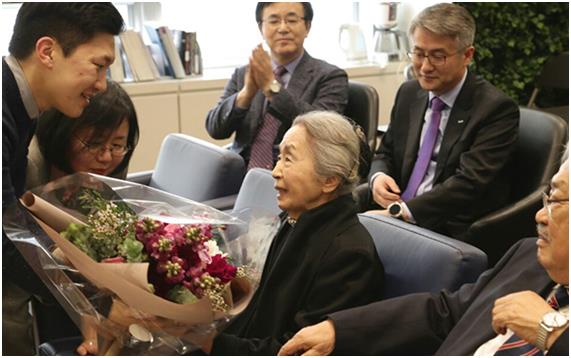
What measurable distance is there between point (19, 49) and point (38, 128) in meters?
0.48

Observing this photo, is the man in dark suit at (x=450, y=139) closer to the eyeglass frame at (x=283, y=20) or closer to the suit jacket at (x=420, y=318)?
the eyeglass frame at (x=283, y=20)

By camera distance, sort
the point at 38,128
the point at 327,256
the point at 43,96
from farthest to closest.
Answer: the point at 38,128, the point at 327,256, the point at 43,96

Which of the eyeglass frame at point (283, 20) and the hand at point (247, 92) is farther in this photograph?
the eyeglass frame at point (283, 20)

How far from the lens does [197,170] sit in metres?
3.66

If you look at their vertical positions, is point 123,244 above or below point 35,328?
above

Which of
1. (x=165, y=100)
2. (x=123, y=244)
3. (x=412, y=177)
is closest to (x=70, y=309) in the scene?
(x=123, y=244)

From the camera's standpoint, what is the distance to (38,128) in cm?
260

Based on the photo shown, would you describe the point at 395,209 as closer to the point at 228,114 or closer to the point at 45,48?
the point at 228,114

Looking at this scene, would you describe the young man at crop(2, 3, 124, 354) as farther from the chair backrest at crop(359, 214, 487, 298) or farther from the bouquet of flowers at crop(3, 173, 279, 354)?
the chair backrest at crop(359, 214, 487, 298)

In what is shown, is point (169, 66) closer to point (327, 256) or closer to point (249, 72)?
point (249, 72)

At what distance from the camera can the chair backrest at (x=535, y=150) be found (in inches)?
133

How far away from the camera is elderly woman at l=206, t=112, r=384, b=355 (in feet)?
7.59

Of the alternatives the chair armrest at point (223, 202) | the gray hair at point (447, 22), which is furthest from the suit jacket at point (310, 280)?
the gray hair at point (447, 22)

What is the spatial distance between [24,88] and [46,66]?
82 millimetres
